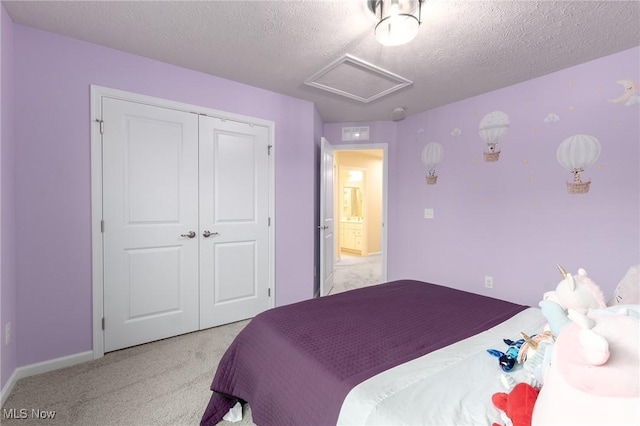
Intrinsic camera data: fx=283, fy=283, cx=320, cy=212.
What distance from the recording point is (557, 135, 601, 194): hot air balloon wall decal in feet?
7.75

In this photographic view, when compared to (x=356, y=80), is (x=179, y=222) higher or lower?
lower

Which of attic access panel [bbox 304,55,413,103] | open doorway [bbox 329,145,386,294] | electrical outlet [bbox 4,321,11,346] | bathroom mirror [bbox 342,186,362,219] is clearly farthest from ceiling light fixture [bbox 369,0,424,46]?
bathroom mirror [bbox 342,186,362,219]

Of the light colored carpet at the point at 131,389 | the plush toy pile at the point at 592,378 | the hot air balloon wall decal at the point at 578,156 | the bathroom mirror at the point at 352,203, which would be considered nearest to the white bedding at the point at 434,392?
the plush toy pile at the point at 592,378

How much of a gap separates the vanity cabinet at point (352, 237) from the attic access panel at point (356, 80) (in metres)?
4.14

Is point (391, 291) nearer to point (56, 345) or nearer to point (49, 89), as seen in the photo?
point (56, 345)

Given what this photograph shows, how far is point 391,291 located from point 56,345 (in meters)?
2.40

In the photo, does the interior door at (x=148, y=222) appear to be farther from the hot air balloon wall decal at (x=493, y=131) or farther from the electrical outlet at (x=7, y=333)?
the hot air balloon wall decal at (x=493, y=131)

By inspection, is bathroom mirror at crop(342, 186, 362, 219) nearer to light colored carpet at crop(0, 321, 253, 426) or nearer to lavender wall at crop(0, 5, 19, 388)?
light colored carpet at crop(0, 321, 253, 426)

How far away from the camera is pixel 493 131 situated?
2.97m

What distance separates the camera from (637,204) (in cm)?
216

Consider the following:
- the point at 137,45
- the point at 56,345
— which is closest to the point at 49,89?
the point at 137,45

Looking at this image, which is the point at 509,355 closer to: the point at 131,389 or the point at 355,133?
the point at 131,389

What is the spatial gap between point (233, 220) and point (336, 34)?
183cm

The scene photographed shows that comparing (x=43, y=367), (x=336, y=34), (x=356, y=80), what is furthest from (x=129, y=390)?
(x=356, y=80)
